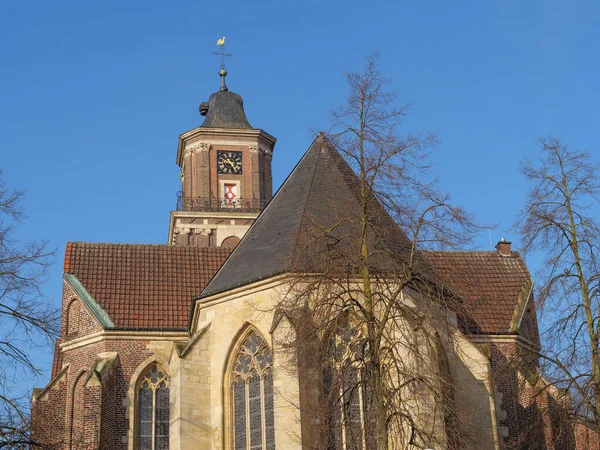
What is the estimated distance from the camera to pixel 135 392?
2650cm

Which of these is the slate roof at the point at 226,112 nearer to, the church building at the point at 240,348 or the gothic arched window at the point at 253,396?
the church building at the point at 240,348

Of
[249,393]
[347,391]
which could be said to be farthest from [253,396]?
[347,391]

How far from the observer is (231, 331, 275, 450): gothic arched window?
21750 millimetres

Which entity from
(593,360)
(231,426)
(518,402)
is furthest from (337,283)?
(518,402)

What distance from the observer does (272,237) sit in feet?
79.1

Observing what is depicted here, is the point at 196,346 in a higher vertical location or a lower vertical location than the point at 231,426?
higher

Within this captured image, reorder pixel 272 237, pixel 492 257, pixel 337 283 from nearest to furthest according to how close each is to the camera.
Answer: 1. pixel 337 283
2. pixel 272 237
3. pixel 492 257

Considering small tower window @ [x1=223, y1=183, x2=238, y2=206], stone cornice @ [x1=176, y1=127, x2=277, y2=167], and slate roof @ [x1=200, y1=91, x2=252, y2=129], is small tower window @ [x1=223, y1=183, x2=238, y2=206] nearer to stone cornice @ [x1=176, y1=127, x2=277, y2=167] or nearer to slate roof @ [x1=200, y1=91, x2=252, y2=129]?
stone cornice @ [x1=176, y1=127, x2=277, y2=167]

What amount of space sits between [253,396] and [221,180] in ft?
70.2

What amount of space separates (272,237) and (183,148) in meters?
20.7

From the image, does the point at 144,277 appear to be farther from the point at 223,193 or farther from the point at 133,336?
the point at 223,193

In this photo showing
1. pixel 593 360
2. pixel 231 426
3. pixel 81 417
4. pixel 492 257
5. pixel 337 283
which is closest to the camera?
pixel 337 283

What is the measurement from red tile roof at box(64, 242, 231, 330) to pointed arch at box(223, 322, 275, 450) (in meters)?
5.19

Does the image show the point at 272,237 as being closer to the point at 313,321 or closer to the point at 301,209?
the point at 301,209
